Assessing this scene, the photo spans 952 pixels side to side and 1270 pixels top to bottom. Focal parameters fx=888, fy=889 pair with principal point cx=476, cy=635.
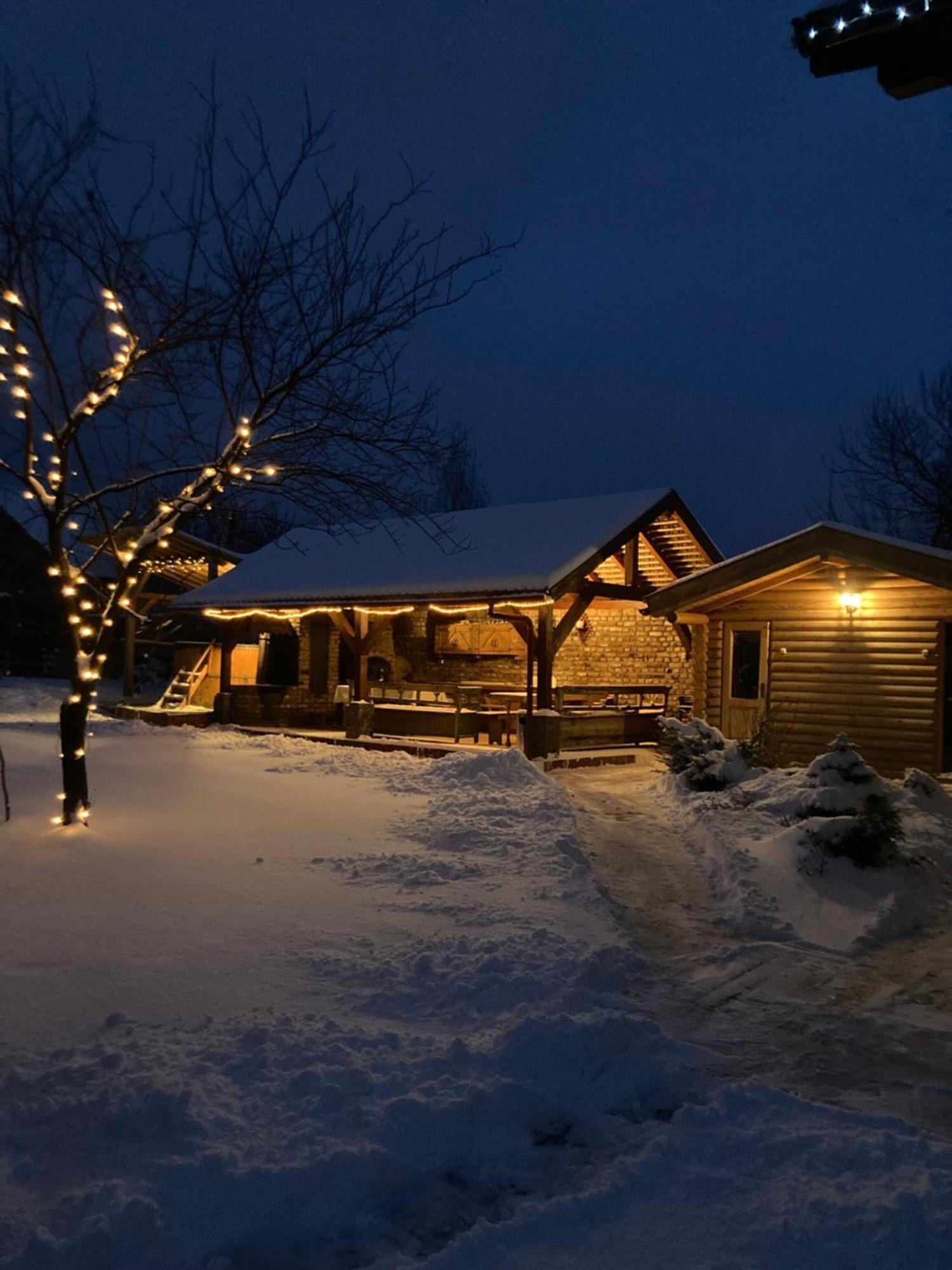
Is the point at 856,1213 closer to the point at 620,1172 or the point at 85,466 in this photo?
the point at 620,1172

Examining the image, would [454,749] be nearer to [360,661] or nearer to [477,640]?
[360,661]

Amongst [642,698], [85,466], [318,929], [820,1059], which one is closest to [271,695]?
[642,698]

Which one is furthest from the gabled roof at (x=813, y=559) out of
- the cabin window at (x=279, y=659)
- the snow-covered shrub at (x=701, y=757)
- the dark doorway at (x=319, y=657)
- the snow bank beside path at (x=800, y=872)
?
the cabin window at (x=279, y=659)

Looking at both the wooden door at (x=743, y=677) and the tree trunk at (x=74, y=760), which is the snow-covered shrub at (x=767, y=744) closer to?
the wooden door at (x=743, y=677)

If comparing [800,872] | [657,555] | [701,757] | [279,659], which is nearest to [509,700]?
[657,555]

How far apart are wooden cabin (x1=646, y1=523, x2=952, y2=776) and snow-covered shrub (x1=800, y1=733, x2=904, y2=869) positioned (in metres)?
4.82

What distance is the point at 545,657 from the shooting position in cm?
1531

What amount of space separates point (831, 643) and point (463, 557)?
7000mm

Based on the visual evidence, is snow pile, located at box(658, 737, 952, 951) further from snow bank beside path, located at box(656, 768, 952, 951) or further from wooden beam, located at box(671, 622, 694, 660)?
wooden beam, located at box(671, 622, 694, 660)

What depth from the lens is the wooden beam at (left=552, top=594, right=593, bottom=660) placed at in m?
15.4

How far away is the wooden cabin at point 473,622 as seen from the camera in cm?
1593

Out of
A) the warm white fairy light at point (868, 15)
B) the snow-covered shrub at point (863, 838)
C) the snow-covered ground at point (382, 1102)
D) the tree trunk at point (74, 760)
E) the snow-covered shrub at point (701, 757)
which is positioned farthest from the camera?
the snow-covered shrub at point (701, 757)

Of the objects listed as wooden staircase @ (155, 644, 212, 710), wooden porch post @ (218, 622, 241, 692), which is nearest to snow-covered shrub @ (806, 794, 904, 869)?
wooden porch post @ (218, 622, 241, 692)

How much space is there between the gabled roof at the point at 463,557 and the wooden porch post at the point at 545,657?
57 cm
